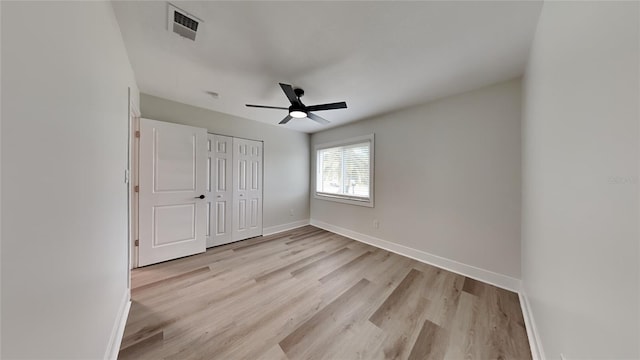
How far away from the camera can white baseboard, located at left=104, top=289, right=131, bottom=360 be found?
1279mm

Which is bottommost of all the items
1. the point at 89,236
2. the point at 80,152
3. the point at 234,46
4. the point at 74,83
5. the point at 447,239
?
the point at 447,239

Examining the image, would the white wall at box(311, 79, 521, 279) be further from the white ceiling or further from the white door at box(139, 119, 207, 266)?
the white door at box(139, 119, 207, 266)

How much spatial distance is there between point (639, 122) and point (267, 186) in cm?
406

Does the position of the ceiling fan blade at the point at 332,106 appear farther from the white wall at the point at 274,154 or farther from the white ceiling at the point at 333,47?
the white wall at the point at 274,154

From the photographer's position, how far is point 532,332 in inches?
57.6

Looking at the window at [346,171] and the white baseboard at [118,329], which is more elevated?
the window at [346,171]

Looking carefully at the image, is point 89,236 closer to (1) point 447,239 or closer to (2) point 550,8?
(2) point 550,8

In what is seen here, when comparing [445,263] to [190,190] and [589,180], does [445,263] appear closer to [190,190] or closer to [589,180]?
[589,180]

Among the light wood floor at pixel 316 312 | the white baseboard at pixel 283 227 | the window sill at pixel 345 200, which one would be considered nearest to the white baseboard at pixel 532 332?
the light wood floor at pixel 316 312

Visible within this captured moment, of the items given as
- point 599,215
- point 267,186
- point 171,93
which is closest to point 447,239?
point 599,215

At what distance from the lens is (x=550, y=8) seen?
45.7 inches

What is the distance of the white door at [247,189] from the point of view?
362cm

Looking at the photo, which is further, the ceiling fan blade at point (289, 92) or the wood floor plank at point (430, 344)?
the ceiling fan blade at point (289, 92)

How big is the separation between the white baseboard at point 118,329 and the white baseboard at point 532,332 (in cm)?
272
